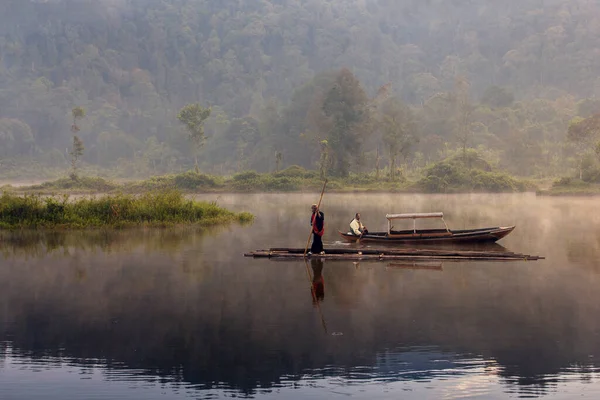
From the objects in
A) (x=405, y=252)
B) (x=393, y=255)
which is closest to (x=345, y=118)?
(x=405, y=252)

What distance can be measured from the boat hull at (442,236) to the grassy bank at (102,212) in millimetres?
13058

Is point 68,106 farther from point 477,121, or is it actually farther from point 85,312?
point 85,312

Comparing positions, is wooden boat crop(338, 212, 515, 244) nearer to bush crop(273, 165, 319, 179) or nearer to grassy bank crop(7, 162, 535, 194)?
grassy bank crop(7, 162, 535, 194)

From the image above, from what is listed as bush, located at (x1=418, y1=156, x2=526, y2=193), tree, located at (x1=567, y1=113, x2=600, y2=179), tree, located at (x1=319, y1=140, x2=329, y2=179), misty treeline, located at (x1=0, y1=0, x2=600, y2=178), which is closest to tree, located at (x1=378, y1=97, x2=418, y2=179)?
misty treeline, located at (x1=0, y1=0, x2=600, y2=178)

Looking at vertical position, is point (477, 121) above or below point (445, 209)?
above

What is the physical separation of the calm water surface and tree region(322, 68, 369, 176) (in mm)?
60645

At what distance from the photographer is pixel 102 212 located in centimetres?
3822

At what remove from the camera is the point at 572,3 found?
185 meters

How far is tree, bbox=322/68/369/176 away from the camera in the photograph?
8994cm

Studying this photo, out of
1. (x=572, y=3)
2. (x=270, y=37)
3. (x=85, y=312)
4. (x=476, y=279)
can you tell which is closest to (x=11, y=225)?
(x=85, y=312)

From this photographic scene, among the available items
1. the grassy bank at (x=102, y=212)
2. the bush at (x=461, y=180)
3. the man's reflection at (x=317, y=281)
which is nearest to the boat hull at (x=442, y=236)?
the man's reflection at (x=317, y=281)

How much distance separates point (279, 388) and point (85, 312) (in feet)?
25.5

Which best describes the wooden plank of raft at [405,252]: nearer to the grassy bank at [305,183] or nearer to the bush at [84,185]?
the grassy bank at [305,183]

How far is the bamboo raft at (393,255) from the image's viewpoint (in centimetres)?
2545
